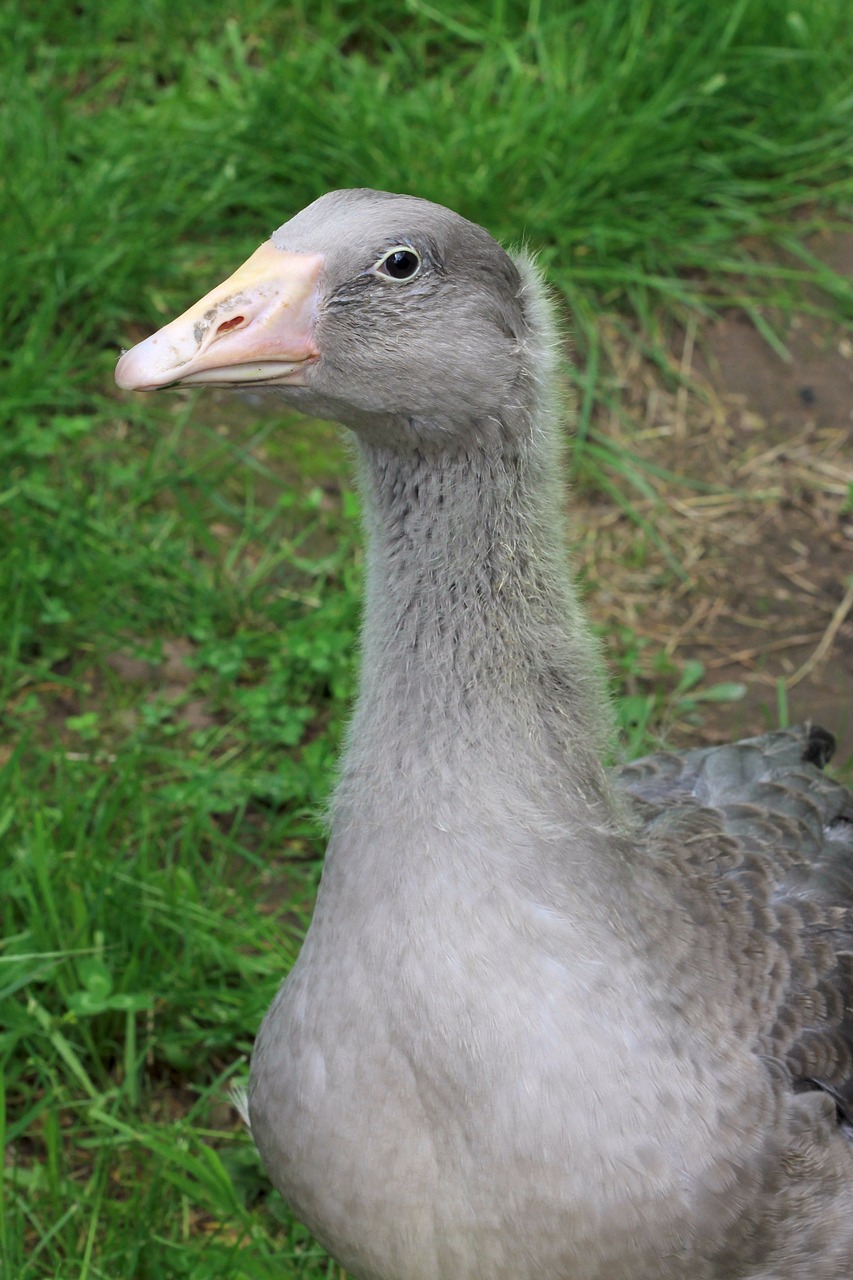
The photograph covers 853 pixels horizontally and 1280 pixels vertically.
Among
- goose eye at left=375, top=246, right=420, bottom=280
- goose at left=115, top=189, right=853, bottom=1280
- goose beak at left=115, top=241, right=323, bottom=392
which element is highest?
goose eye at left=375, top=246, right=420, bottom=280

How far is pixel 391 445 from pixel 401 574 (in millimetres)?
186

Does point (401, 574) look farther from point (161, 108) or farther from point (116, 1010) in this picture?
point (161, 108)

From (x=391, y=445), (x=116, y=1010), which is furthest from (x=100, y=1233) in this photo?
(x=391, y=445)

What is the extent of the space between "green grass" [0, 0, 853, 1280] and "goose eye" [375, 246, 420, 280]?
1.63m

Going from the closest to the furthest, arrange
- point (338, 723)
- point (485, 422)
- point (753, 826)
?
1. point (485, 422)
2. point (753, 826)
3. point (338, 723)

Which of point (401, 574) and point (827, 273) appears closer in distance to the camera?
point (401, 574)

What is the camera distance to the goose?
7.17 feet

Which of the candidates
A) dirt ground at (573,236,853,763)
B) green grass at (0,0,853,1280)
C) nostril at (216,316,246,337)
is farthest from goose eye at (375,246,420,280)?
dirt ground at (573,236,853,763)

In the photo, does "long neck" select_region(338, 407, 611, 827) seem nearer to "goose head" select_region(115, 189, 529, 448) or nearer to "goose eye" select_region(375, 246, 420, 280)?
"goose head" select_region(115, 189, 529, 448)

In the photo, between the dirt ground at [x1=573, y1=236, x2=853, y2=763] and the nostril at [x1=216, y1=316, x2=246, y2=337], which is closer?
the nostril at [x1=216, y1=316, x2=246, y2=337]

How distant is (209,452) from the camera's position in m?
4.62

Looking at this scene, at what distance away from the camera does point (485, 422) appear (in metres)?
2.22

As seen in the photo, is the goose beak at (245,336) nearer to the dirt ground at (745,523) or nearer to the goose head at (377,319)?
the goose head at (377,319)

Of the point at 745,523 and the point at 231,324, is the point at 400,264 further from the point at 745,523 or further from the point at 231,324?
the point at 745,523
